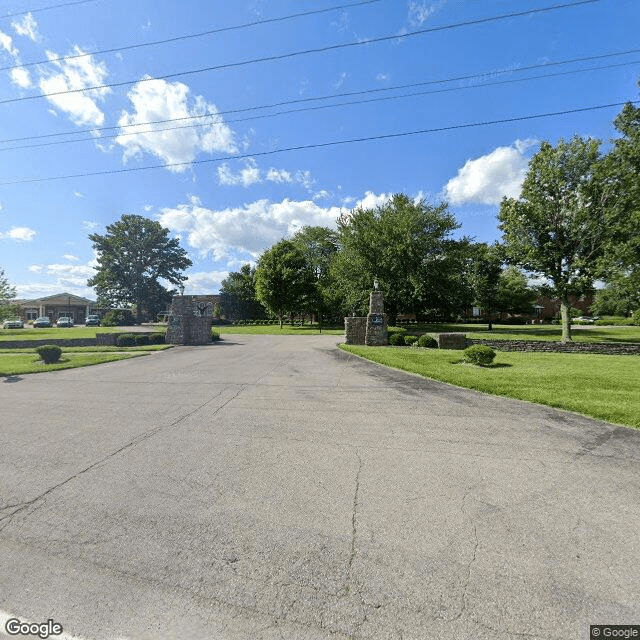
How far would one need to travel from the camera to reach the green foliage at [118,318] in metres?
51.5

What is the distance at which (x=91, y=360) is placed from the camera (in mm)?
15734

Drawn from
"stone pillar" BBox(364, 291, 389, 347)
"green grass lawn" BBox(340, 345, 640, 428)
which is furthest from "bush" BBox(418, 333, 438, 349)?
"green grass lawn" BBox(340, 345, 640, 428)

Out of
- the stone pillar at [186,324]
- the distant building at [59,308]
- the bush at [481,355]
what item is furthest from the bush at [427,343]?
the distant building at [59,308]

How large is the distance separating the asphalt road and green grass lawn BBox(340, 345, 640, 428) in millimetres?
1039

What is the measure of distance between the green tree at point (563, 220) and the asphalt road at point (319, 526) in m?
24.5

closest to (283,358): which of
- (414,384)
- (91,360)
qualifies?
(414,384)

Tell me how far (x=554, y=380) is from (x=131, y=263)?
6944cm

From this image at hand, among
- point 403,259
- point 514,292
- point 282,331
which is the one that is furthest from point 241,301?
point 514,292

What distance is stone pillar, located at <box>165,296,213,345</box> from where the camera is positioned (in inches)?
1025

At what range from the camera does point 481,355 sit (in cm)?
1316

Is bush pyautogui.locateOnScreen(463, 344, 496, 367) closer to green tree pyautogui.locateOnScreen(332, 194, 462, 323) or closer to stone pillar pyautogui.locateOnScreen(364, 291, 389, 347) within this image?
stone pillar pyautogui.locateOnScreen(364, 291, 389, 347)

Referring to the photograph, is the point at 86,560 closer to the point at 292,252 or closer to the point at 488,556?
the point at 488,556

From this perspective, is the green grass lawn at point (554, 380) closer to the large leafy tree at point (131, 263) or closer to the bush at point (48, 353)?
the bush at point (48, 353)
